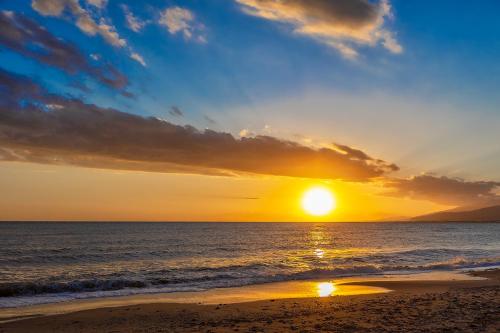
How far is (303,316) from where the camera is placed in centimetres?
1616

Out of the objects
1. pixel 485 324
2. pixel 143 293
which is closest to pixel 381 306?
pixel 485 324

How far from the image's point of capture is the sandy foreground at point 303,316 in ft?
46.3

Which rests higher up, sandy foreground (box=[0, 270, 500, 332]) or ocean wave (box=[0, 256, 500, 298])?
→ sandy foreground (box=[0, 270, 500, 332])

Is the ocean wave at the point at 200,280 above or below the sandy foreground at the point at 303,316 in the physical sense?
below

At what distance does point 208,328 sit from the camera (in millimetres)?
14469

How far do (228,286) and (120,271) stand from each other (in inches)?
486

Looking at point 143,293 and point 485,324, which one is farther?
point 143,293

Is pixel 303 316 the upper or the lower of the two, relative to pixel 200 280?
upper

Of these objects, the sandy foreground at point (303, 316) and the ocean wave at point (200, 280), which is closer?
the sandy foreground at point (303, 316)

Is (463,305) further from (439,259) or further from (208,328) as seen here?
(439,259)

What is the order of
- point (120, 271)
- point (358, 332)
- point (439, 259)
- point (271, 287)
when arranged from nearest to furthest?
point (358, 332)
point (271, 287)
point (120, 271)
point (439, 259)

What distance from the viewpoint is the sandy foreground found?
46.3ft

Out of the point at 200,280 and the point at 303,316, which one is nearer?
the point at 303,316

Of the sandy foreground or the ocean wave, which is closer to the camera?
the sandy foreground
